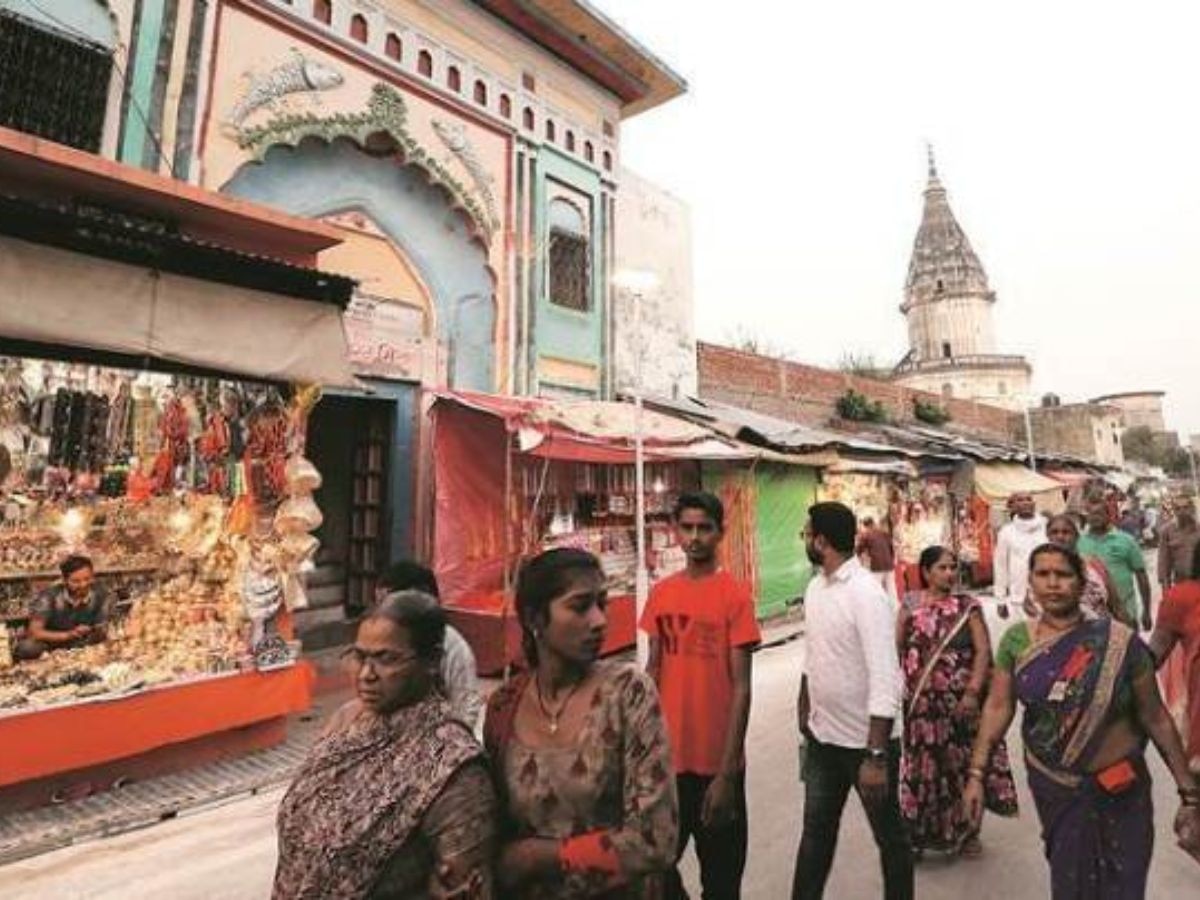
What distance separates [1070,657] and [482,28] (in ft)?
32.6

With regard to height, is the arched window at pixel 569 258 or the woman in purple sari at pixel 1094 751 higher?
the arched window at pixel 569 258

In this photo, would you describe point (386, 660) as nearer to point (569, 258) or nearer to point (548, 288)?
point (548, 288)

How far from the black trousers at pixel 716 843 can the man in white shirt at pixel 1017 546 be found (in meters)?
5.34

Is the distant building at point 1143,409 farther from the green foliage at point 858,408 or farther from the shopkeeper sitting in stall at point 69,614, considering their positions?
the shopkeeper sitting in stall at point 69,614

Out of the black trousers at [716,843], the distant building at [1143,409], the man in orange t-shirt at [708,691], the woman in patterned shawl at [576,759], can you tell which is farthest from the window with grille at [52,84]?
the distant building at [1143,409]

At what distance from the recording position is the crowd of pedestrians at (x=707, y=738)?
4.80 ft

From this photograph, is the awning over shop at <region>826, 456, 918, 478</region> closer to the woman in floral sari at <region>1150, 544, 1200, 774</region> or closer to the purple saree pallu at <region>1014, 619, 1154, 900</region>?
the woman in floral sari at <region>1150, 544, 1200, 774</region>

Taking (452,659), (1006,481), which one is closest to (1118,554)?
(452,659)

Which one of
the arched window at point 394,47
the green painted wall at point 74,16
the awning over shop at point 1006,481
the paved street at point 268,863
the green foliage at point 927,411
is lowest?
the paved street at point 268,863

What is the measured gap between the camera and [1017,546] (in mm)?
7000

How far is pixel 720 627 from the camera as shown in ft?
8.87

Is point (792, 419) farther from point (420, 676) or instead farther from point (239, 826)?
point (420, 676)

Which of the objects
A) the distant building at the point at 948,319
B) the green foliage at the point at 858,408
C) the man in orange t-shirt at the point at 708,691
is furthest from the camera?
the distant building at the point at 948,319

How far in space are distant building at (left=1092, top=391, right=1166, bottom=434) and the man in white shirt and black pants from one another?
214ft
